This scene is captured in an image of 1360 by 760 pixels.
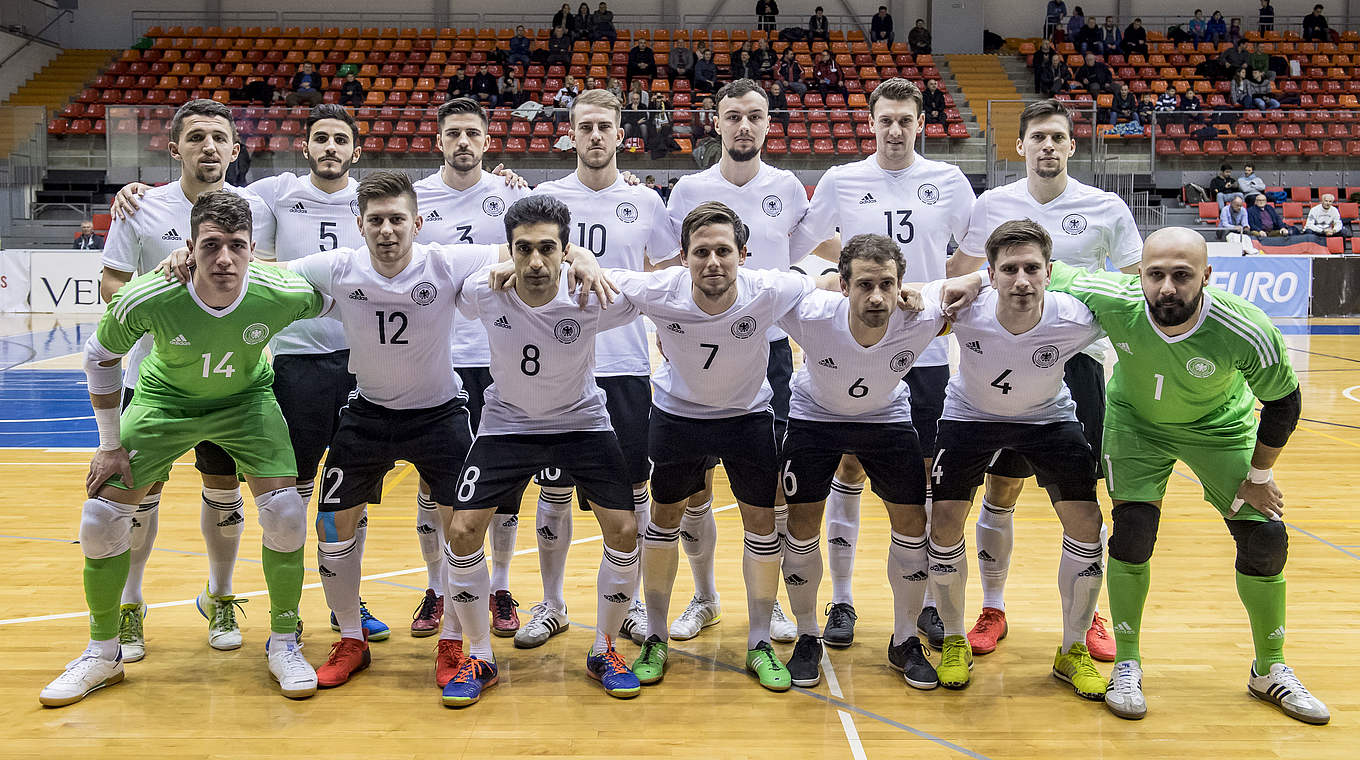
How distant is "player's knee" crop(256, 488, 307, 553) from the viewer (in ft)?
14.6

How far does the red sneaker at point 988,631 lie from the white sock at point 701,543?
4.17 ft

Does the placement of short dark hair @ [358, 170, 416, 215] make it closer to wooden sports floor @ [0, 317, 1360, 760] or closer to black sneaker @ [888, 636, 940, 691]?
wooden sports floor @ [0, 317, 1360, 760]

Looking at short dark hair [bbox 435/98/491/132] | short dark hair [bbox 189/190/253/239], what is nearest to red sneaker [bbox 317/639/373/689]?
short dark hair [bbox 189/190/253/239]

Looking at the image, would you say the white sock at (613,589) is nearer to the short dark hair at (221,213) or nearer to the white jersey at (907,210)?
the white jersey at (907,210)

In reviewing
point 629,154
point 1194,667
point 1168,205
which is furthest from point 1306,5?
point 1194,667

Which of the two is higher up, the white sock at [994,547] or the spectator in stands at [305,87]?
the spectator in stands at [305,87]

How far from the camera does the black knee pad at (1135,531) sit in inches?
169

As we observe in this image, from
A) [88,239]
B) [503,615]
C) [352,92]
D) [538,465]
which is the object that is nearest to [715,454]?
[538,465]

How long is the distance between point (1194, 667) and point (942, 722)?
1.40 metres

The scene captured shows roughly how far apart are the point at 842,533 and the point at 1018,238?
1691mm

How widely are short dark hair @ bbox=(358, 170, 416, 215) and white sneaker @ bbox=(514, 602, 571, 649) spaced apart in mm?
2080

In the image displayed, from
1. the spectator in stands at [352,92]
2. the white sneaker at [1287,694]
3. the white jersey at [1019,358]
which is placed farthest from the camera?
the spectator in stands at [352,92]

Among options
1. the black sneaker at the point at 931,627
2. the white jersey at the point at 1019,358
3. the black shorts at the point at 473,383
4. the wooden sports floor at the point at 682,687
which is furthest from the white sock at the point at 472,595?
the white jersey at the point at 1019,358

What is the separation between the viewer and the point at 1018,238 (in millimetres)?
4223
